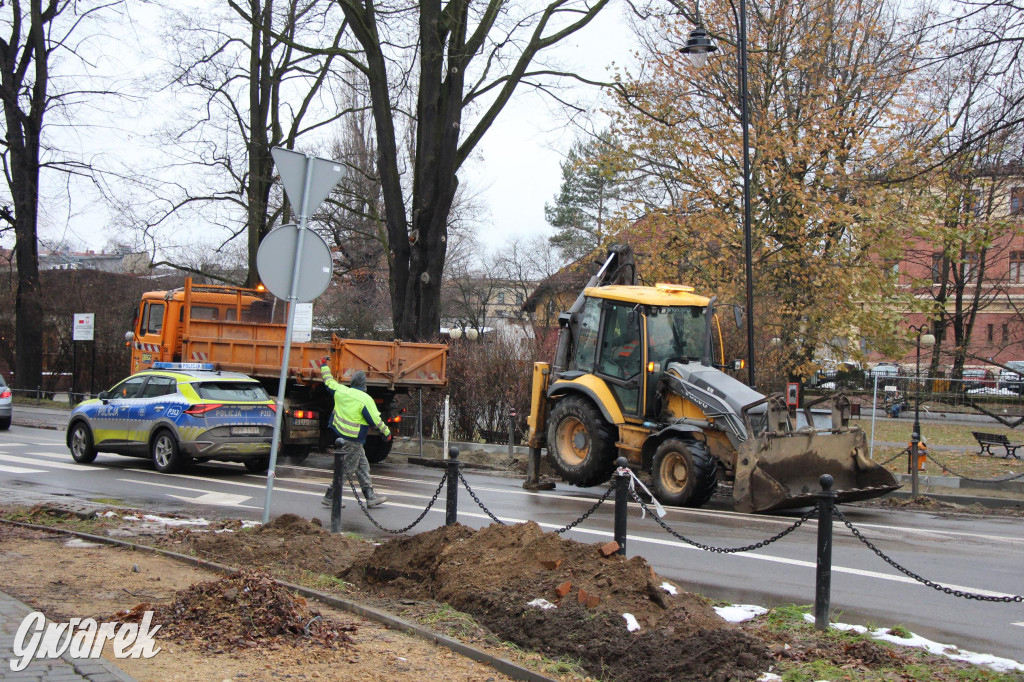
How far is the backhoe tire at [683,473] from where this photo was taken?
502 inches

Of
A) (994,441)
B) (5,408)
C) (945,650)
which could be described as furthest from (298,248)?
(5,408)

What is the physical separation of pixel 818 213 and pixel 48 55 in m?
28.3

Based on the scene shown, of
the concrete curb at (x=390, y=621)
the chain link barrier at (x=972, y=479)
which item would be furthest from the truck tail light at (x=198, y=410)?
the chain link barrier at (x=972, y=479)

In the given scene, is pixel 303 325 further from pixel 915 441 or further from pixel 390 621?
pixel 390 621

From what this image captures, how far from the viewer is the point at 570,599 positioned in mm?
6410

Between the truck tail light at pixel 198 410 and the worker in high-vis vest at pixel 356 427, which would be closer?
the worker in high-vis vest at pixel 356 427

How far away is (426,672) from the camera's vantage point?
552cm

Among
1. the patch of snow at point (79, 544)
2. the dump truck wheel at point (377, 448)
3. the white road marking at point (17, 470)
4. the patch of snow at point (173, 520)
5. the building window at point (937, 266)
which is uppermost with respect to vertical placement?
the building window at point (937, 266)

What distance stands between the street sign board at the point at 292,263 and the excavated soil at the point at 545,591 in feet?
7.51

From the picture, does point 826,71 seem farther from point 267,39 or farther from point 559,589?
point 559,589

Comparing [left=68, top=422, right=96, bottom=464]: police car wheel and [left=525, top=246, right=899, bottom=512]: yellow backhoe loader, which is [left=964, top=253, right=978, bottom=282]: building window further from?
[left=68, top=422, right=96, bottom=464]: police car wheel

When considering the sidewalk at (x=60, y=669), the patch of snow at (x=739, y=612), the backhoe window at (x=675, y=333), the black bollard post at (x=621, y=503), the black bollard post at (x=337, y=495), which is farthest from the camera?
the backhoe window at (x=675, y=333)

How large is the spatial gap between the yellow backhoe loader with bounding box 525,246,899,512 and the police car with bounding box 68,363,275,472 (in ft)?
15.2

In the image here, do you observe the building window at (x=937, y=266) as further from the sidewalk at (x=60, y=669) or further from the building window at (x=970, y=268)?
the sidewalk at (x=60, y=669)
